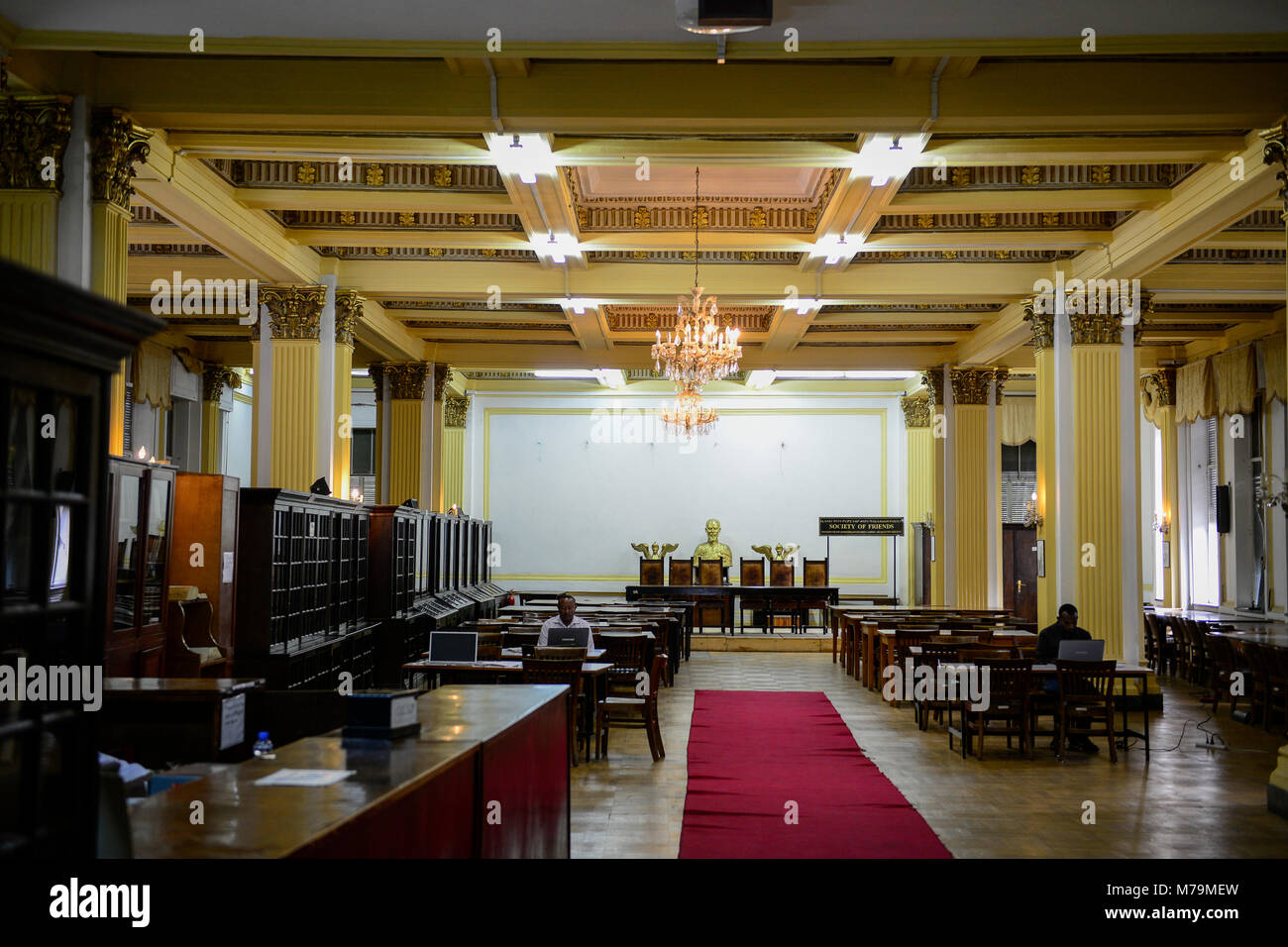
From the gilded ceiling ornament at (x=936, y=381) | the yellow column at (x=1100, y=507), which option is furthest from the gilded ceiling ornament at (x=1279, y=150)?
the gilded ceiling ornament at (x=936, y=381)

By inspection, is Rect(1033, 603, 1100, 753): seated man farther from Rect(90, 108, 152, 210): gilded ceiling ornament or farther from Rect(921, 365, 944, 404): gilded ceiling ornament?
Rect(921, 365, 944, 404): gilded ceiling ornament

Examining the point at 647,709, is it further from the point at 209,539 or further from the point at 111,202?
the point at 111,202

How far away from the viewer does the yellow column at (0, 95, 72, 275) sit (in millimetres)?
7406

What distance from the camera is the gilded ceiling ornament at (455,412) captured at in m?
22.7

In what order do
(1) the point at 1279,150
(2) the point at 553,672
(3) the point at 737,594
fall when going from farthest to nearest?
(3) the point at 737,594 < (2) the point at 553,672 < (1) the point at 1279,150

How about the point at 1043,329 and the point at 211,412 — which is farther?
the point at 211,412

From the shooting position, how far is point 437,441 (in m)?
19.0

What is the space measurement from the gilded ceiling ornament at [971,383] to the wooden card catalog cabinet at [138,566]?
1407 cm

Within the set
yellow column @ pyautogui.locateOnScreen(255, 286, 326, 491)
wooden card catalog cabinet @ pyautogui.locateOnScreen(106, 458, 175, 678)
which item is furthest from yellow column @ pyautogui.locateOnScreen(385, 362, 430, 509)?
wooden card catalog cabinet @ pyautogui.locateOnScreen(106, 458, 175, 678)

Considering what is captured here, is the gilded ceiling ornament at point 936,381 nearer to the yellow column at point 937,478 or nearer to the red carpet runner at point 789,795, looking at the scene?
the yellow column at point 937,478

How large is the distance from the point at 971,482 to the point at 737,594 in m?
4.49

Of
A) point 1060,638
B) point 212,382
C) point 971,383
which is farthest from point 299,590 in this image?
point 971,383

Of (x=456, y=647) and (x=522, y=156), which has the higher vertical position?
(x=522, y=156)

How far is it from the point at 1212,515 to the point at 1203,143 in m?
10.2
